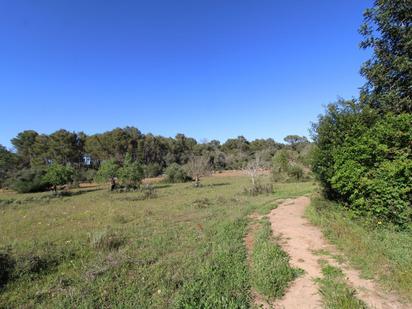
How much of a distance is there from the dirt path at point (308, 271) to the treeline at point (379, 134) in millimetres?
1533

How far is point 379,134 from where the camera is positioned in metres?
5.95

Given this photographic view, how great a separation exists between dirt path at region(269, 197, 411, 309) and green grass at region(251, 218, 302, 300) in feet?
0.45

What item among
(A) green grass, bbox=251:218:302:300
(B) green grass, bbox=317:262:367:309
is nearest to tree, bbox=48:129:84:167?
(A) green grass, bbox=251:218:302:300

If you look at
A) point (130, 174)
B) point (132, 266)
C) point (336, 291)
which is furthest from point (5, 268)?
point (130, 174)

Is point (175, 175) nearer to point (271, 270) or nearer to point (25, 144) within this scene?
point (271, 270)

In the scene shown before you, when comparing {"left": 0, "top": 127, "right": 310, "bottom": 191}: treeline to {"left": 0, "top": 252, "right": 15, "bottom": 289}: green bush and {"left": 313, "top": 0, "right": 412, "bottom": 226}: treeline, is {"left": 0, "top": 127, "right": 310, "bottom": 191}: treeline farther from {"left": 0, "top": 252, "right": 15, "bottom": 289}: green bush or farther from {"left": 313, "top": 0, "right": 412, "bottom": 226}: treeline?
{"left": 0, "top": 252, "right": 15, "bottom": 289}: green bush

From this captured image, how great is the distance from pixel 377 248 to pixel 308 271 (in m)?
1.56

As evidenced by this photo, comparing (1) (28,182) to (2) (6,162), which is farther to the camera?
(2) (6,162)

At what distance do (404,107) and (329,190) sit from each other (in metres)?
3.92

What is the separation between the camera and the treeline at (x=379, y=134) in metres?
5.51

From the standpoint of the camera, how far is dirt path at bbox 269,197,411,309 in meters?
3.57

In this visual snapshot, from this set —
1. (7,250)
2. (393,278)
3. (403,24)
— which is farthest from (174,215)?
(403,24)

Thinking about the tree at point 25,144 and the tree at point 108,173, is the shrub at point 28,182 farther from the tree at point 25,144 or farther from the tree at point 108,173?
the tree at point 25,144

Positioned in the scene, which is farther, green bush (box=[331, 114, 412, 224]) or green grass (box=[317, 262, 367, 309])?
green bush (box=[331, 114, 412, 224])
